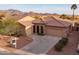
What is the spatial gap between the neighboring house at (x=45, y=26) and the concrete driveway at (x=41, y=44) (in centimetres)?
5

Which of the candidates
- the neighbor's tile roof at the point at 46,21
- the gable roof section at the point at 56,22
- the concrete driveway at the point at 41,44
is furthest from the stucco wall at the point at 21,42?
the gable roof section at the point at 56,22

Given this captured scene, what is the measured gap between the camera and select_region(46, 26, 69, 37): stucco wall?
275 cm

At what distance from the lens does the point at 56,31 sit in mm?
2760

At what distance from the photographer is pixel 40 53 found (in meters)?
2.77

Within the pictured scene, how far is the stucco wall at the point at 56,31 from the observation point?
2.75 metres

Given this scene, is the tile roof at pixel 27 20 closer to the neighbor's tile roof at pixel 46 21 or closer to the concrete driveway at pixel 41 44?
the neighbor's tile roof at pixel 46 21

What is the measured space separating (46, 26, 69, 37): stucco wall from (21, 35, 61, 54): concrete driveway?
1.6 inches

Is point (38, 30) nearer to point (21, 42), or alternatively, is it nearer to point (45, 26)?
point (45, 26)

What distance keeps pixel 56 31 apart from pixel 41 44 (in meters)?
0.20

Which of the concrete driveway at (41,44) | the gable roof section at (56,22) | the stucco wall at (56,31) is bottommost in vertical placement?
the concrete driveway at (41,44)

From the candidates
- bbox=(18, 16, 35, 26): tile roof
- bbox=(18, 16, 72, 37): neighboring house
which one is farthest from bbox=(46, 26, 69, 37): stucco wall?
bbox=(18, 16, 35, 26): tile roof

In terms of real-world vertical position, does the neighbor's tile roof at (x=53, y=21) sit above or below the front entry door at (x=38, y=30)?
above

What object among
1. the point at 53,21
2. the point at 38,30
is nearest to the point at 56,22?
the point at 53,21
